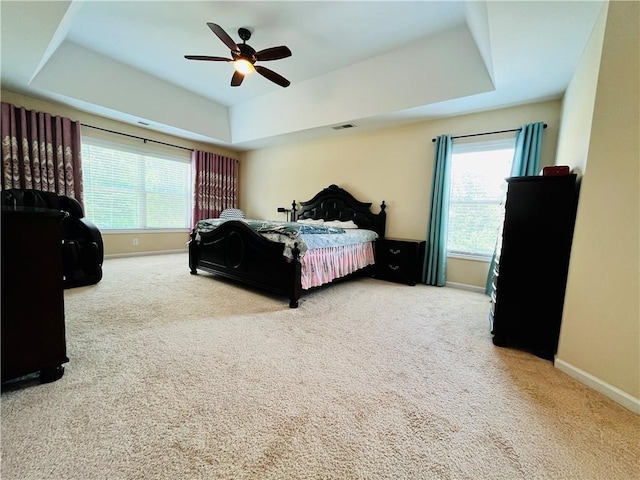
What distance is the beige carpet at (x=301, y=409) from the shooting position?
929 millimetres

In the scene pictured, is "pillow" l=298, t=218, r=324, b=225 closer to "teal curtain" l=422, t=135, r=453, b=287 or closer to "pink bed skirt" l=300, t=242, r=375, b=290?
"pink bed skirt" l=300, t=242, r=375, b=290

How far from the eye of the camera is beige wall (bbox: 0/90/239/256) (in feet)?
11.9

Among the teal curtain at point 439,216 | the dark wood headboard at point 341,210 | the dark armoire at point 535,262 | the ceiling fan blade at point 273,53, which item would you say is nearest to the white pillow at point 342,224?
the dark wood headboard at point 341,210

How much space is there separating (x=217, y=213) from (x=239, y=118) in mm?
2112

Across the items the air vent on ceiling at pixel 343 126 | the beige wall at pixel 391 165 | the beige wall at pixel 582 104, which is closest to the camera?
the beige wall at pixel 582 104

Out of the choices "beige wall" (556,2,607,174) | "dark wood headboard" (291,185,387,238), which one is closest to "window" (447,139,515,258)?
"beige wall" (556,2,607,174)

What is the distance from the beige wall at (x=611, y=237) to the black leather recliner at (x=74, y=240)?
14.5 feet

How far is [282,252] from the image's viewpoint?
2578 mm

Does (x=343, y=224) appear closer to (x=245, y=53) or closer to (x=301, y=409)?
(x=245, y=53)

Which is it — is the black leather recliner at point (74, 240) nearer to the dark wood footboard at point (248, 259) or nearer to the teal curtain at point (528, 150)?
the dark wood footboard at point (248, 259)

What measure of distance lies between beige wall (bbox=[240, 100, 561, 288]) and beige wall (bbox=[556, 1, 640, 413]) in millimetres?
1882

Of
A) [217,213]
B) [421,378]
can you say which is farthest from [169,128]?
[421,378]

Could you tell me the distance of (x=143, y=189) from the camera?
190 inches

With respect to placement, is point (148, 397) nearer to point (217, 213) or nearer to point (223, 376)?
point (223, 376)
